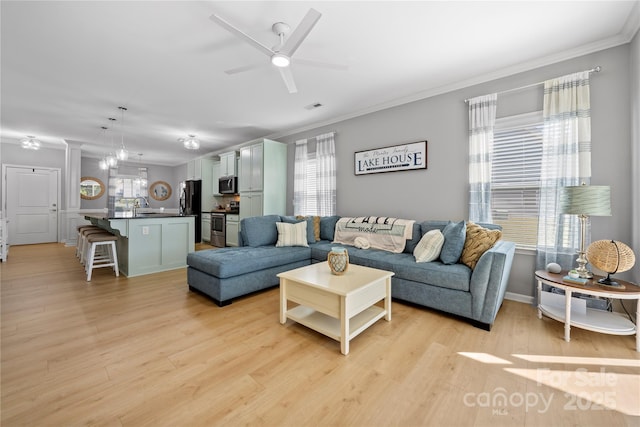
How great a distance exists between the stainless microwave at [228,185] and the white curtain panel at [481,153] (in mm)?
4834

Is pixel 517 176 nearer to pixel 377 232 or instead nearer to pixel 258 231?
pixel 377 232

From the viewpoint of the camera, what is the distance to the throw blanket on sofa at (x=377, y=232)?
3.33 metres

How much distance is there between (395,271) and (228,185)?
15.6ft

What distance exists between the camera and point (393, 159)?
151 inches

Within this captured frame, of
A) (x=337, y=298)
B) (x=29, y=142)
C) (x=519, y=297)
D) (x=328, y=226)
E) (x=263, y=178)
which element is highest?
(x=29, y=142)

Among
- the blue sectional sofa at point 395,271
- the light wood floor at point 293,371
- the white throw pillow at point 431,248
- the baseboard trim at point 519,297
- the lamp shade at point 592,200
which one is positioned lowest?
the light wood floor at point 293,371

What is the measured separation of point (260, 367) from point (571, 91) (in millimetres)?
3763

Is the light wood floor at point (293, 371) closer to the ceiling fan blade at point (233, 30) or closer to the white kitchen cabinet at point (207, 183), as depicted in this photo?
the ceiling fan blade at point (233, 30)

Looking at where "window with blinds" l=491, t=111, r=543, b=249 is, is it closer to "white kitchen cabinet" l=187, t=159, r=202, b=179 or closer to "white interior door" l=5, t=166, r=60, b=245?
"white kitchen cabinet" l=187, t=159, r=202, b=179

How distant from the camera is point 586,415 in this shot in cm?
132

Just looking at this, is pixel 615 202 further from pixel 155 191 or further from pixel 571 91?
pixel 155 191

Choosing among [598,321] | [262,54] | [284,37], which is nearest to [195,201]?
[262,54]

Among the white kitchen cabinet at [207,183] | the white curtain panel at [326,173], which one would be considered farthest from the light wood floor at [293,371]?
the white kitchen cabinet at [207,183]

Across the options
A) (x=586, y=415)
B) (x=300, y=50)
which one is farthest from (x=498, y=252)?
(x=300, y=50)
